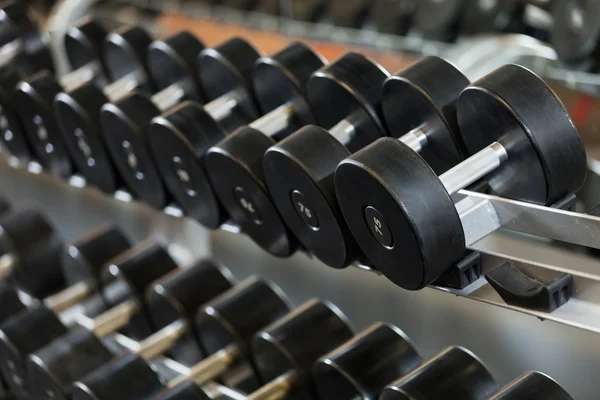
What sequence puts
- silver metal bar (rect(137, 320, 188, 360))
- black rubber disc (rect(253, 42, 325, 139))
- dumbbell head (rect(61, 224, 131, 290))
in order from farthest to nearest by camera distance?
dumbbell head (rect(61, 224, 131, 290)) → silver metal bar (rect(137, 320, 188, 360)) → black rubber disc (rect(253, 42, 325, 139))

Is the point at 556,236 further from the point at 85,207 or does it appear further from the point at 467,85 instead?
the point at 85,207

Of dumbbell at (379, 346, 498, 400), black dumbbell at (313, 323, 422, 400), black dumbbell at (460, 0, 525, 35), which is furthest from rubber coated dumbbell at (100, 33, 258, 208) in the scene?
black dumbbell at (460, 0, 525, 35)

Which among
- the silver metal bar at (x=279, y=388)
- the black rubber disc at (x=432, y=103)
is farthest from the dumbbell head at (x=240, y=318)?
the black rubber disc at (x=432, y=103)

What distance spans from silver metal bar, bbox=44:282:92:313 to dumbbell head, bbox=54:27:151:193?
0.33 meters

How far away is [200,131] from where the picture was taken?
1.13 metres

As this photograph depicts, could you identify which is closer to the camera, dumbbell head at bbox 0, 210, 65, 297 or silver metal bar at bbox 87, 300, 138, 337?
silver metal bar at bbox 87, 300, 138, 337

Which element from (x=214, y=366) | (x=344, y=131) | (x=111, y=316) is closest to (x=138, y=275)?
(x=111, y=316)

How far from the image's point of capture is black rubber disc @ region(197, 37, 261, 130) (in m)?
1.23

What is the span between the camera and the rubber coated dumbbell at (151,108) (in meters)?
1.22

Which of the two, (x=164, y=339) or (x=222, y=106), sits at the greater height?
(x=222, y=106)

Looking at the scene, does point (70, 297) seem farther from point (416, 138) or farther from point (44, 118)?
point (416, 138)

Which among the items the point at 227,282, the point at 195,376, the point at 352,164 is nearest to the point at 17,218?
the point at 227,282

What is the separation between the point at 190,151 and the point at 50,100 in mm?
396

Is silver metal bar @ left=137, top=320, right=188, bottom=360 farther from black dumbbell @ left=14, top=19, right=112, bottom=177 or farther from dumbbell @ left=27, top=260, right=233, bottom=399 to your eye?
black dumbbell @ left=14, top=19, right=112, bottom=177
